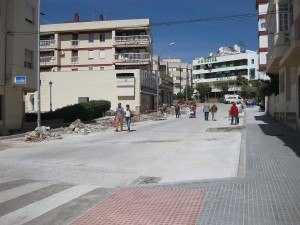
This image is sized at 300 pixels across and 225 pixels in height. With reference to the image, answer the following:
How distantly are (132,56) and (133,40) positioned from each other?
2208 millimetres

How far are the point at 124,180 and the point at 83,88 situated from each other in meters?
39.4

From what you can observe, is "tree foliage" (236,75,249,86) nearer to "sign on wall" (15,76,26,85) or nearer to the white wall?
the white wall

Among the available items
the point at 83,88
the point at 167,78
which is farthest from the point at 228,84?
the point at 83,88

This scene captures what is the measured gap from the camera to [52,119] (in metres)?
30.3

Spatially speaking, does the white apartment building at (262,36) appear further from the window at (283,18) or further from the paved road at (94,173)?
the paved road at (94,173)

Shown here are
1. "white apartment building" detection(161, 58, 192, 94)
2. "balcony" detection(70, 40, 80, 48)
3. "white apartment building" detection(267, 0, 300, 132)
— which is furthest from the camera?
"white apartment building" detection(161, 58, 192, 94)

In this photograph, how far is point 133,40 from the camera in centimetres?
5619

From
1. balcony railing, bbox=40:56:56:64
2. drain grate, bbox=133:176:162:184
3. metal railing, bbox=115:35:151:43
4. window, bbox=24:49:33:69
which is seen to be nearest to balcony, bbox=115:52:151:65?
metal railing, bbox=115:35:151:43

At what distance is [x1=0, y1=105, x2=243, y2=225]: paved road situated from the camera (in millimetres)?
6758

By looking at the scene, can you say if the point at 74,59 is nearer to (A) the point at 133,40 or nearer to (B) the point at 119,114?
(A) the point at 133,40

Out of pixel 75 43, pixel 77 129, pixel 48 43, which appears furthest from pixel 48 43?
pixel 77 129

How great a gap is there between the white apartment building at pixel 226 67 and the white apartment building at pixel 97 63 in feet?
152

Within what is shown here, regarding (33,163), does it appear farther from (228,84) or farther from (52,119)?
(228,84)

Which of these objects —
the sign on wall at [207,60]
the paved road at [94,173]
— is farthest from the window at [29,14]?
the sign on wall at [207,60]
